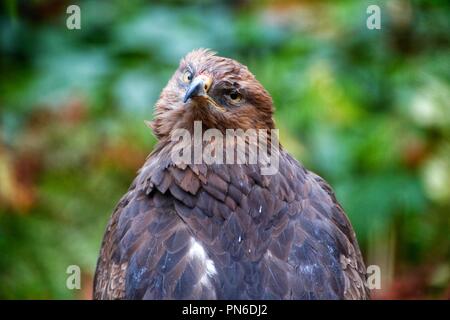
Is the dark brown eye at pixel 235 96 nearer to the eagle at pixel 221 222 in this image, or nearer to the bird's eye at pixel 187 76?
the eagle at pixel 221 222

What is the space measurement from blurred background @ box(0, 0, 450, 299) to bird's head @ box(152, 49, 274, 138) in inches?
90.1

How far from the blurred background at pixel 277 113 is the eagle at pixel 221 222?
2.23 metres

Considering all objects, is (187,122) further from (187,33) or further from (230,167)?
(187,33)

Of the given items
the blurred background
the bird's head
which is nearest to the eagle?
the bird's head

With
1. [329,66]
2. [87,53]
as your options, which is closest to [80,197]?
[87,53]

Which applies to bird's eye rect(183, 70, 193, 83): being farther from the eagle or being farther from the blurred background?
the blurred background

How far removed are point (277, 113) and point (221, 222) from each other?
2915 millimetres

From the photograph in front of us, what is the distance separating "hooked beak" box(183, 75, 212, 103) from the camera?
4.14 m

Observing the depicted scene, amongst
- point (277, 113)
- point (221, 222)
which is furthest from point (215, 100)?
point (277, 113)

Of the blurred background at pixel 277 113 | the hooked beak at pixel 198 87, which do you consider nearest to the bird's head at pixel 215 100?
the hooked beak at pixel 198 87

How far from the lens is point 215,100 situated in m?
4.27

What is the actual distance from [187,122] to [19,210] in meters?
2.85

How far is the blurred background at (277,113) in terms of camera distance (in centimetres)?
669

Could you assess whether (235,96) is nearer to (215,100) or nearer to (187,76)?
(215,100)
